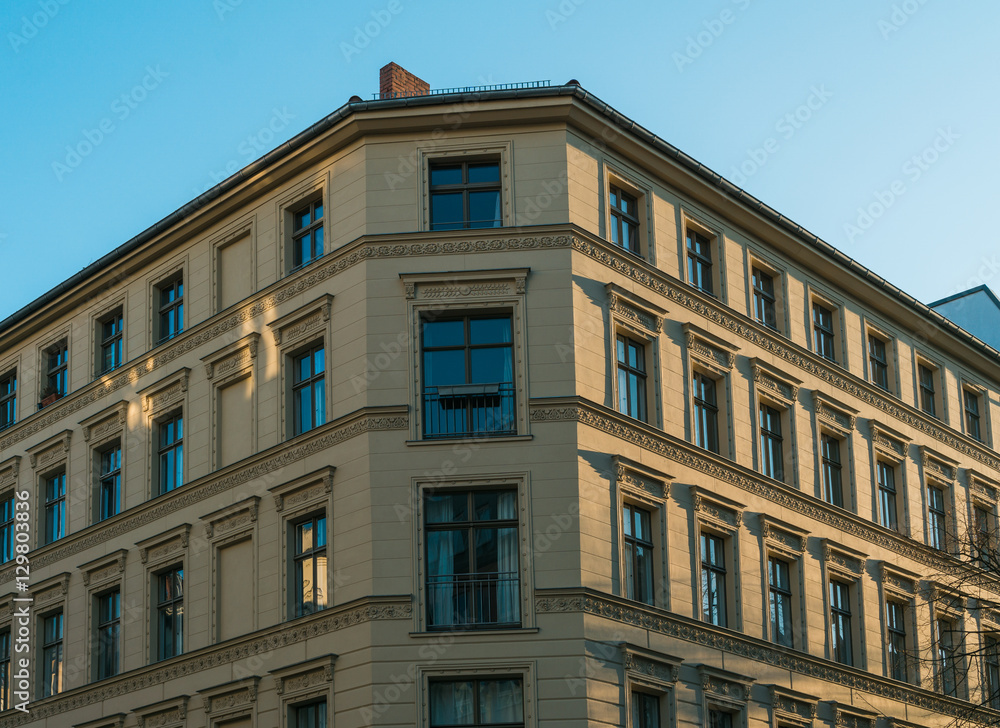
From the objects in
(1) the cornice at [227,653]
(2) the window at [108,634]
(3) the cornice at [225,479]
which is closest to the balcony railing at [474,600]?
(1) the cornice at [227,653]

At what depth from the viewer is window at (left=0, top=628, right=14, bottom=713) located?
39312 millimetres

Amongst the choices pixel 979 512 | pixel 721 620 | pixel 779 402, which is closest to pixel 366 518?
pixel 721 620

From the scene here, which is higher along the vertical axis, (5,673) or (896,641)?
(896,641)

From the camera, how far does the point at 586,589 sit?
2911 centimetres

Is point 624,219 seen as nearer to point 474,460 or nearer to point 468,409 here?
point 468,409

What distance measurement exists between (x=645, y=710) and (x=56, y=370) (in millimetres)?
20624

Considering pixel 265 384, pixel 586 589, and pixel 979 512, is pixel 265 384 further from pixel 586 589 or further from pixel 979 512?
pixel 979 512

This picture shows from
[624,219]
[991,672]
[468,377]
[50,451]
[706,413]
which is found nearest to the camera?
[468,377]

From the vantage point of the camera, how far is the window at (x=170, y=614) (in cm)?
3441

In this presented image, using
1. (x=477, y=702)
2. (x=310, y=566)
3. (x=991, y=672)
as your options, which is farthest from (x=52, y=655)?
(x=991, y=672)

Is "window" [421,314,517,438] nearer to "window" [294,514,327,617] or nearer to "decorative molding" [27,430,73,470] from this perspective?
"window" [294,514,327,617]

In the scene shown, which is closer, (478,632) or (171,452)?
(478,632)

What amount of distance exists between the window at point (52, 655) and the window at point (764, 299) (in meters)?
20.1

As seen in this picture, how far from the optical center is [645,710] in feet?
98.7
